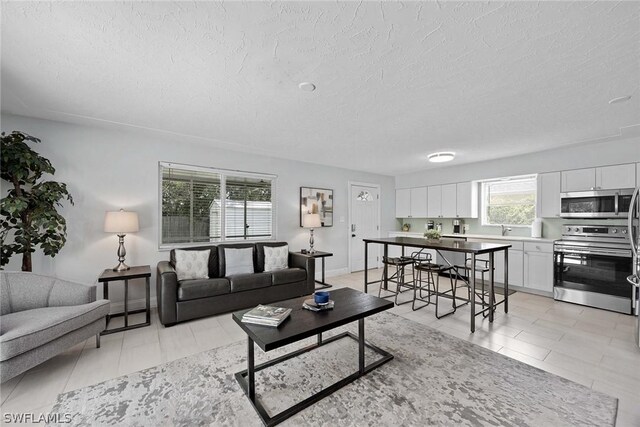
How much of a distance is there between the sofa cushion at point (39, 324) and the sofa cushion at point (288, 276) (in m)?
1.95

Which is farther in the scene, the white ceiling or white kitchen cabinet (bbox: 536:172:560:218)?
white kitchen cabinet (bbox: 536:172:560:218)

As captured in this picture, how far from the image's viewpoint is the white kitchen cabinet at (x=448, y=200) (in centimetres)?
577

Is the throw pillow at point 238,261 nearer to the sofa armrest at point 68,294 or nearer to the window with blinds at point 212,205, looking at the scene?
the window with blinds at point 212,205

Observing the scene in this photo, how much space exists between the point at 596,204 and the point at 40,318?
670cm

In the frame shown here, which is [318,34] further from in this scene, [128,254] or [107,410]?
[128,254]

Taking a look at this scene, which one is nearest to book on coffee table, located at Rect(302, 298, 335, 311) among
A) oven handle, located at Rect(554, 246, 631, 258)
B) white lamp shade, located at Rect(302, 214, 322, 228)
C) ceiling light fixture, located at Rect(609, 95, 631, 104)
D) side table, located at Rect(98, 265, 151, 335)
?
side table, located at Rect(98, 265, 151, 335)

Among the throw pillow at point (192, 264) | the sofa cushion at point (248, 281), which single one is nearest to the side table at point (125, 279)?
the throw pillow at point (192, 264)

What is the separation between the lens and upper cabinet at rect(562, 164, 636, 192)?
3727mm

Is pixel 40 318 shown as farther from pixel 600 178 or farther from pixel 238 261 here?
pixel 600 178

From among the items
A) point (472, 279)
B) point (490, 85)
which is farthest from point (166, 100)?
point (472, 279)

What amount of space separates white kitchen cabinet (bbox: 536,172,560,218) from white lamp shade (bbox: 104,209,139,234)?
247 inches

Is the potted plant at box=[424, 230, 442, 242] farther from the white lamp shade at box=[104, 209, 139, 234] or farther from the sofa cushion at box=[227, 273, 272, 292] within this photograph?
the white lamp shade at box=[104, 209, 139, 234]

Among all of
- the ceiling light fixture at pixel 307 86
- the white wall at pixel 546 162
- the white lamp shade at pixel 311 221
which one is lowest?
the white lamp shade at pixel 311 221

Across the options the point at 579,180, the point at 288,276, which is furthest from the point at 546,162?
the point at 288,276
